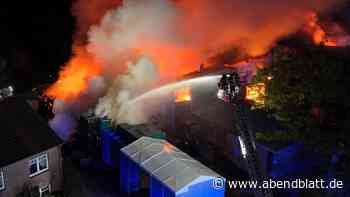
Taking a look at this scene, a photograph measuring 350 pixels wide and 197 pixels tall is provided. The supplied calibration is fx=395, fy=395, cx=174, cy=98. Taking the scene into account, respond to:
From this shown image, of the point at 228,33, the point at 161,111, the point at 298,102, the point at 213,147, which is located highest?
the point at 228,33

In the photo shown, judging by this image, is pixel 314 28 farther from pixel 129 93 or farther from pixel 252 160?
pixel 252 160

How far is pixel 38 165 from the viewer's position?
814 inches

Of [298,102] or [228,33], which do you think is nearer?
[298,102]

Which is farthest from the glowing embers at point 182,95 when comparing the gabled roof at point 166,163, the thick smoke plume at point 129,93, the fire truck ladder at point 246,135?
the fire truck ladder at point 246,135

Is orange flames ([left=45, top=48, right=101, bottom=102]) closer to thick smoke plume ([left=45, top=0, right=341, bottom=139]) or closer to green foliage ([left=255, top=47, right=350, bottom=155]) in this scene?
thick smoke plume ([left=45, top=0, right=341, bottom=139])

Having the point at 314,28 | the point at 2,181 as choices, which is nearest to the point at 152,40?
the point at 2,181

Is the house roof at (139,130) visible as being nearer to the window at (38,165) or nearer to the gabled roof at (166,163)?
the gabled roof at (166,163)

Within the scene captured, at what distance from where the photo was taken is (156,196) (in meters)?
19.5

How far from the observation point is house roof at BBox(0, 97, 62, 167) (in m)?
19.5

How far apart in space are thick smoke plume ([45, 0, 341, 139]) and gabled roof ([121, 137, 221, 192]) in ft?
13.5

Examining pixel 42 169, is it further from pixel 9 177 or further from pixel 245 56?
pixel 245 56

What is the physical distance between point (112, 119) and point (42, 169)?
5859 mm

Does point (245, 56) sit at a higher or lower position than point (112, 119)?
higher

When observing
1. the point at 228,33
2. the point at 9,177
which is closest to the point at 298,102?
the point at 9,177
